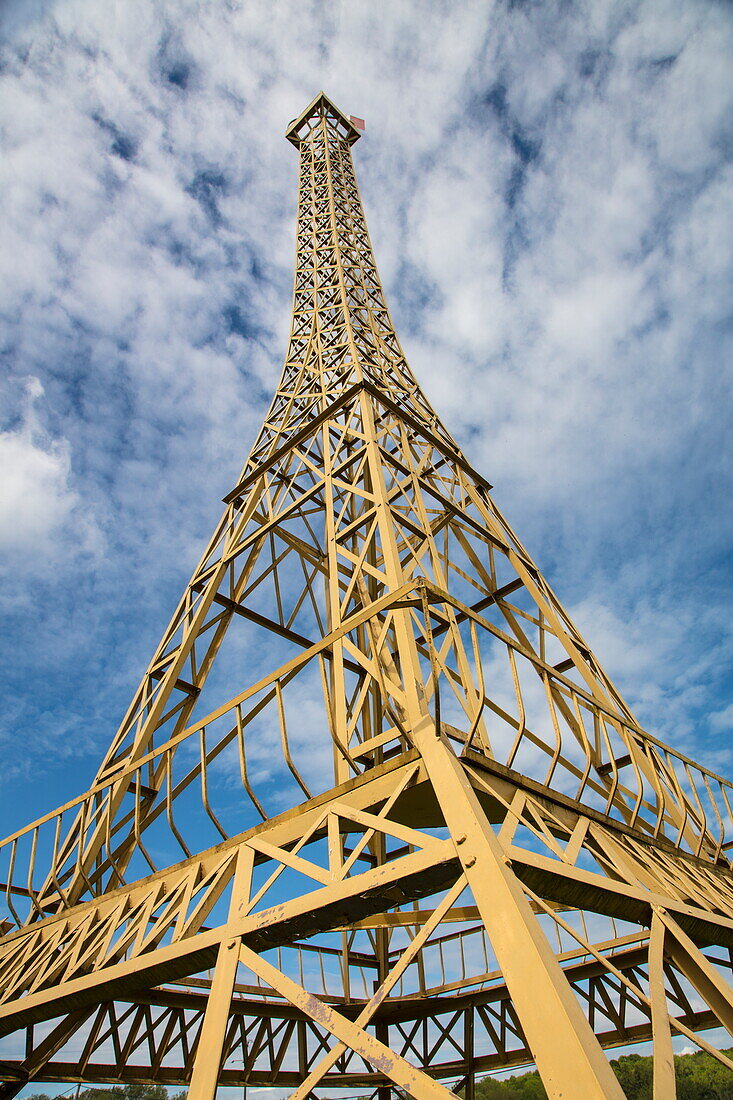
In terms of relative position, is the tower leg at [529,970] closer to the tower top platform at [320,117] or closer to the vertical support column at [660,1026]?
the vertical support column at [660,1026]

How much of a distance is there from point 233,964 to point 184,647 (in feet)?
18.9

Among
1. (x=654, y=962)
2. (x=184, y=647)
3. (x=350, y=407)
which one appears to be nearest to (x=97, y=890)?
(x=184, y=647)

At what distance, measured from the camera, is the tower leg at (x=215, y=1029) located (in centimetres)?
405

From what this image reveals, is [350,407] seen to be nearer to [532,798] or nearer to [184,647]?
[184,647]

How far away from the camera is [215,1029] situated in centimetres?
428

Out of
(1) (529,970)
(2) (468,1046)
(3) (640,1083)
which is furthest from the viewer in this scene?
(3) (640,1083)

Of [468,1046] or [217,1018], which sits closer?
[217,1018]

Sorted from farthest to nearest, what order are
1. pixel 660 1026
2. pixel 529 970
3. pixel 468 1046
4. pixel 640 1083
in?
pixel 640 1083, pixel 468 1046, pixel 660 1026, pixel 529 970

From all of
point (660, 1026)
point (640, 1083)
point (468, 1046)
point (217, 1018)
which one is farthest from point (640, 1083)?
point (217, 1018)

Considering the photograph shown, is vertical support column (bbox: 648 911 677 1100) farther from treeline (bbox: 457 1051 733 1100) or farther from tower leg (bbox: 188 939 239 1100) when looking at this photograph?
treeline (bbox: 457 1051 733 1100)

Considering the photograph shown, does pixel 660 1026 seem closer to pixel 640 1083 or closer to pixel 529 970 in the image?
pixel 529 970

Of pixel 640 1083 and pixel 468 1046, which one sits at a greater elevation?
pixel 468 1046

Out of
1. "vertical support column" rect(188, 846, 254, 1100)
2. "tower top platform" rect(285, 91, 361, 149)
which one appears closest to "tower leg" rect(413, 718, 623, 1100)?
"vertical support column" rect(188, 846, 254, 1100)

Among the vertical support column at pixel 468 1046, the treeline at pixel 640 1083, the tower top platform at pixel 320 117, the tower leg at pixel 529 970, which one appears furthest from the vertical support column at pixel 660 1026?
the treeline at pixel 640 1083
